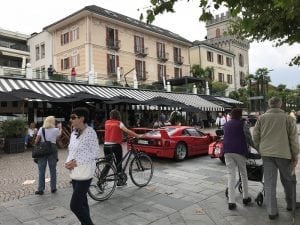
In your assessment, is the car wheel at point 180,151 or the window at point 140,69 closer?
the car wheel at point 180,151

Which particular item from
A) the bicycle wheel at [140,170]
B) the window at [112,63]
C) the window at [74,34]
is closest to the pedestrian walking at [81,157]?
the bicycle wheel at [140,170]

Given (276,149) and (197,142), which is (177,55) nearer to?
(197,142)

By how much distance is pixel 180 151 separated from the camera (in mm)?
11344

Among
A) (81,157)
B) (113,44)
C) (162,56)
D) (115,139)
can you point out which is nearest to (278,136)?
(81,157)

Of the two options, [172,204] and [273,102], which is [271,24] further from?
[172,204]

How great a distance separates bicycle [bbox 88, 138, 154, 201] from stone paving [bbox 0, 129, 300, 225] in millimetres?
166

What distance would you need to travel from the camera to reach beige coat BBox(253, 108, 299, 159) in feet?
16.5

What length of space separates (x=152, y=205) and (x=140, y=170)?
150 cm

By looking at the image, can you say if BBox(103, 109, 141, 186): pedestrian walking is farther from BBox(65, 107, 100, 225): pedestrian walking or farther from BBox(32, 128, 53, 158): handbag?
BBox(65, 107, 100, 225): pedestrian walking

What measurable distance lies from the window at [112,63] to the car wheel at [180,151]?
73.2ft

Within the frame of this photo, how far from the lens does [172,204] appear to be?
599 centimetres

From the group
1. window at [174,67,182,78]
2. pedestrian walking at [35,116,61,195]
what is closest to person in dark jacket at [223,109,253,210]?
pedestrian walking at [35,116,61,195]

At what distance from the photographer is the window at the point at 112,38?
32.4 meters

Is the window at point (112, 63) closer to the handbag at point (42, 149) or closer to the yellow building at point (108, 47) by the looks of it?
the yellow building at point (108, 47)
